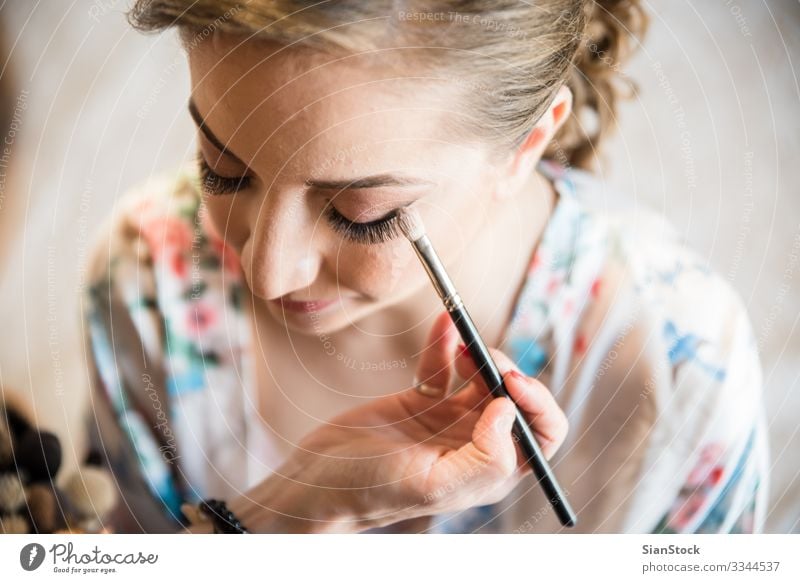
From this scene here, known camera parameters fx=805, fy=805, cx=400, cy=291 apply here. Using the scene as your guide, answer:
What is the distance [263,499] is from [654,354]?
11.0 inches

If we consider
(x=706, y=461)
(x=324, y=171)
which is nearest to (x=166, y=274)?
(x=324, y=171)

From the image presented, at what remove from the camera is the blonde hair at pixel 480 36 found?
0.46m

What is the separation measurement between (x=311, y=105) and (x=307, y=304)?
129 millimetres

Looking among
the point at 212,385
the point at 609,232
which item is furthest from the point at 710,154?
the point at 212,385

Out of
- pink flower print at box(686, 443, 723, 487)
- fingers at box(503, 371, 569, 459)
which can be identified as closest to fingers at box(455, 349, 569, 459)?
fingers at box(503, 371, 569, 459)

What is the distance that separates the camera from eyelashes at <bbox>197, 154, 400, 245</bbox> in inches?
18.9

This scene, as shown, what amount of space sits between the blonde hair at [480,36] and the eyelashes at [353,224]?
0.07 metres

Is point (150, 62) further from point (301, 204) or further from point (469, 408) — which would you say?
point (469, 408)

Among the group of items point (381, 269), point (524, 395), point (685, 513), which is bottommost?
point (685, 513)

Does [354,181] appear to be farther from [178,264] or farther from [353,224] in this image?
[178,264]

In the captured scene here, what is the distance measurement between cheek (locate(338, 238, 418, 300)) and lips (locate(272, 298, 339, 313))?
2cm

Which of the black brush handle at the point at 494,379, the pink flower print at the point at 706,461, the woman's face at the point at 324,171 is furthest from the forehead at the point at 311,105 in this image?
the pink flower print at the point at 706,461

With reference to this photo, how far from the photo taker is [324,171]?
47 cm

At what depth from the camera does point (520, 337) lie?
0.54 meters
